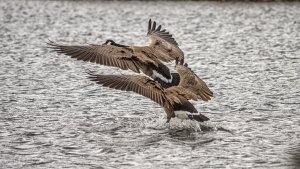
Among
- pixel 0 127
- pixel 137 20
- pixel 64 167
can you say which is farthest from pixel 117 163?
pixel 137 20

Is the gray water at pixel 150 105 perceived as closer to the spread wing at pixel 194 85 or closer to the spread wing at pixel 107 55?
the spread wing at pixel 194 85

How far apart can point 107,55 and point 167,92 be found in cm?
118

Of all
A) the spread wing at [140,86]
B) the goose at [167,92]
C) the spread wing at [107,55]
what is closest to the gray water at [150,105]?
the goose at [167,92]

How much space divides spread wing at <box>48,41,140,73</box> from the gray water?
3.28 feet

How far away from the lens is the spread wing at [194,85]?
12.2 meters

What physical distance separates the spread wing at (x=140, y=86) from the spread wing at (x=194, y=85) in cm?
61

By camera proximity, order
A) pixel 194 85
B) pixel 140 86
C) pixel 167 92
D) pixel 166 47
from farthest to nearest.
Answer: pixel 166 47 → pixel 194 85 → pixel 167 92 → pixel 140 86

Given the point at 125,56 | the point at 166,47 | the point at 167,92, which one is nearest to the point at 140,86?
the point at 167,92

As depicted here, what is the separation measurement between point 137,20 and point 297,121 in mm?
14913

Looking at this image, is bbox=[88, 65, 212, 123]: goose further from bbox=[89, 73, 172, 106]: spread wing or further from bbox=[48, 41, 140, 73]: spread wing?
Answer: bbox=[48, 41, 140, 73]: spread wing

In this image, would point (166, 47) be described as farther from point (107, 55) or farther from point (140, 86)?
point (140, 86)

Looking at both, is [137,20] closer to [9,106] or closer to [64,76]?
[64,76]

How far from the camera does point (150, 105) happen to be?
47.0 ft

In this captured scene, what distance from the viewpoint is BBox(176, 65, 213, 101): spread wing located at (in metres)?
12.2
